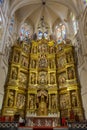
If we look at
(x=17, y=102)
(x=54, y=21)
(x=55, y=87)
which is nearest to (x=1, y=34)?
(x=17, y=102)

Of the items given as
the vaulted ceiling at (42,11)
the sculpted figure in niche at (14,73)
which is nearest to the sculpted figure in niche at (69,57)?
the sculpted figure in niche at (14,73)

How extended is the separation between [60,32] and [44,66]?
8584 millimetres

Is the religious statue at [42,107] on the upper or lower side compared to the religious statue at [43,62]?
lower

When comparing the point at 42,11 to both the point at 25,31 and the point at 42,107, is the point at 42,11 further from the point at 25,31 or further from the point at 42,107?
the point at 42,107

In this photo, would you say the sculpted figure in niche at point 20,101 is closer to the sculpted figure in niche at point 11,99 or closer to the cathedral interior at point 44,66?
the cathedral interior at point 44,66

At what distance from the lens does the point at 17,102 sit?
55.1 ft

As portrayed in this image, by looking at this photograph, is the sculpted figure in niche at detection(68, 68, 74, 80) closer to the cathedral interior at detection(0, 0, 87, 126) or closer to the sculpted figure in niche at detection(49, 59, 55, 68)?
the cathedral interior at detection(0, 0, 87, 126)

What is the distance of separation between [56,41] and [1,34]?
11.0 m

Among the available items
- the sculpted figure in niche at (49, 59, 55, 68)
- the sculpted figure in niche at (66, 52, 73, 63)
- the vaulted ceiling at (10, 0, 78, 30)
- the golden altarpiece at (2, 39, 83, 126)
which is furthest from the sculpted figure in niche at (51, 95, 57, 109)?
the vaulted ceiling at (10, 0, 78, 30)

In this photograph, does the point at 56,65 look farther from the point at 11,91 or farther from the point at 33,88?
the point at 11,91

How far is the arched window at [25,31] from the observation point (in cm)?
2517

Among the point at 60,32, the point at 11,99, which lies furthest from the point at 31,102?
the point at 60,32

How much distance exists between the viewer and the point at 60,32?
25.4 m

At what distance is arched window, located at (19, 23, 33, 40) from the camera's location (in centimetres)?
2517
